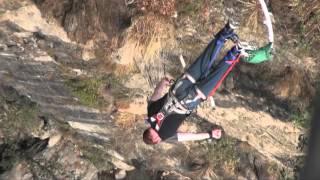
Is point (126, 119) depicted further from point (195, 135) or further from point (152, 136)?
point (152, 136)

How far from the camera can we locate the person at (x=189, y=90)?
5078 millimetres

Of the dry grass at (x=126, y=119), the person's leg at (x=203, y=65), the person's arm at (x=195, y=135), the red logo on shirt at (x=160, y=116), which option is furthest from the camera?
the dry grass at (x=126, y=119)

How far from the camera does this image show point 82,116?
9367mm

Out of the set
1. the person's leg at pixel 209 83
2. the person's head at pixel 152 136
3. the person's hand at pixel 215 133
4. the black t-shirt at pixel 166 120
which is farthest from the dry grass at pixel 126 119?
the person's leg at pixel 209 83

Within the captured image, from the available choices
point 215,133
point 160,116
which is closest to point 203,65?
point 160,116

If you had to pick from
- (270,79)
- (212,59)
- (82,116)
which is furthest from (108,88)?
(212,59)

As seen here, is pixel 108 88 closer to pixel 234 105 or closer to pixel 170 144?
pixel 170 144

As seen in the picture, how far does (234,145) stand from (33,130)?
4916mm

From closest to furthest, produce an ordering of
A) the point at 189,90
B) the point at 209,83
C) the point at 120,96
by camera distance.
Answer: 1. the point at 209,83
2. the point at 189,90
3. the point at 120,96

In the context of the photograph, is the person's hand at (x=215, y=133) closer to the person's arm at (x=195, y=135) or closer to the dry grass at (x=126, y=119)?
the person's arm at (x=195, y=135)

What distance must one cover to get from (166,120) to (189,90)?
714 mm

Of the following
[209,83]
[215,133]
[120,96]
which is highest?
[209,83]

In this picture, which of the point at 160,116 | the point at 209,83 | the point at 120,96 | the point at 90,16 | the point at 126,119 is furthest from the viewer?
the point at 126,119

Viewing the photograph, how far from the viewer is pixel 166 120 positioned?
6.07 metres
